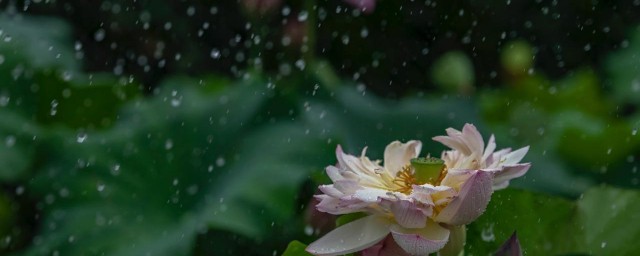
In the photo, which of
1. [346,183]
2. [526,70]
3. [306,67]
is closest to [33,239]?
[306,67]

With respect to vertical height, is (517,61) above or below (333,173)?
below

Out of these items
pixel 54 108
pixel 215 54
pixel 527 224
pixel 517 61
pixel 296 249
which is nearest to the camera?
pixel 296 249

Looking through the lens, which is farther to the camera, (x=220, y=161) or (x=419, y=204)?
(x=220, y=161)

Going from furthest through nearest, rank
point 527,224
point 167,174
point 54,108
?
point 54,108 < point 167,174 < point 527,224

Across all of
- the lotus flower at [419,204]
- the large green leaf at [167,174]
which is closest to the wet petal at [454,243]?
the lotus flower at [419,204]

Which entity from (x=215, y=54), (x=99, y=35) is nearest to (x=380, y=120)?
(x=215, y=54)

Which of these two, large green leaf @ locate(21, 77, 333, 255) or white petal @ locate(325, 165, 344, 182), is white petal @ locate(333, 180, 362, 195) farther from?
large green leaf @ locate(21, 77, 333, 255)

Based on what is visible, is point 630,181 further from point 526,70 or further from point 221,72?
point 221,72

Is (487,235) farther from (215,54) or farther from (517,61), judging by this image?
(215,54)
